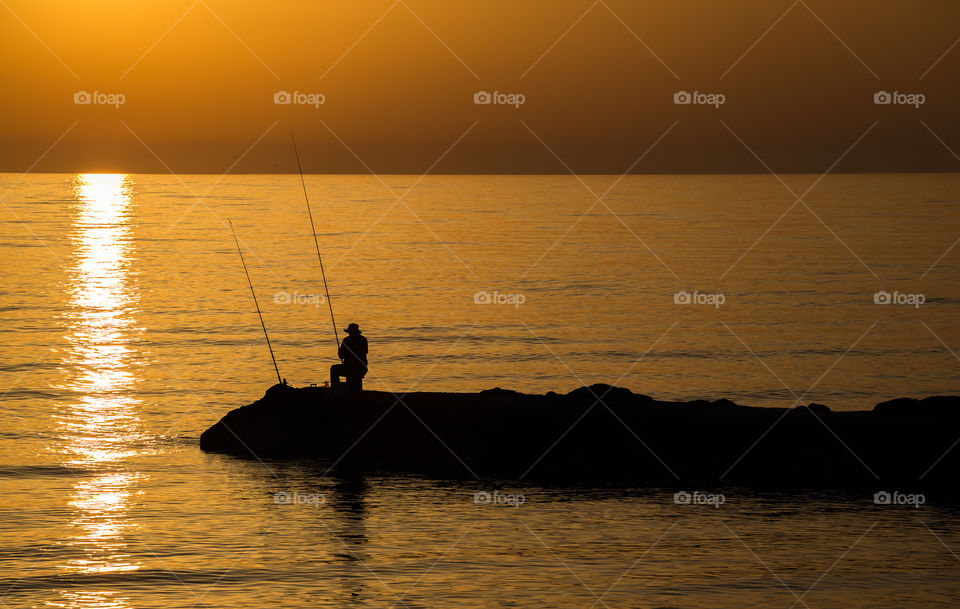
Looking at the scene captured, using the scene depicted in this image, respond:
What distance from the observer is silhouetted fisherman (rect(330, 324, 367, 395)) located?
62.4 ft

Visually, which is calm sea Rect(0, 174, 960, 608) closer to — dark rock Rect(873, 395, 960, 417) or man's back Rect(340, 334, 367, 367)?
man's back Rect(340, 334, 367, 367)

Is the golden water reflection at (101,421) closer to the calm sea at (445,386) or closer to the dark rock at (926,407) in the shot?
the calm sea at (445,386)

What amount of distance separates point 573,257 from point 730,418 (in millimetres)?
44029

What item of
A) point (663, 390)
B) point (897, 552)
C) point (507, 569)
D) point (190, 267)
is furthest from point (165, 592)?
point (190, 267)

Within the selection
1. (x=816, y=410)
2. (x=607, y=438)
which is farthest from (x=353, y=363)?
(x=816, y=410)

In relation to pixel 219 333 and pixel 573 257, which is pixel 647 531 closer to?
pixel 219 333

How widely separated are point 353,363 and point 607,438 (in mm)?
4542

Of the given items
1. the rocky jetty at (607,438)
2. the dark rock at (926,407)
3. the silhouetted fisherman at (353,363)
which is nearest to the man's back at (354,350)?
the silhouetted fisherman at (353,363)

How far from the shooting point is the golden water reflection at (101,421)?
47.1 ft

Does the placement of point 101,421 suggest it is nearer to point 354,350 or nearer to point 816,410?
point 354,350

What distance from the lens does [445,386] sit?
2716cm

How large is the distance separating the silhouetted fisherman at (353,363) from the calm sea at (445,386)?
5.99ft

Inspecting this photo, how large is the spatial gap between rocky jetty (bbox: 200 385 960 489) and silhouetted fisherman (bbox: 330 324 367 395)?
27 cm

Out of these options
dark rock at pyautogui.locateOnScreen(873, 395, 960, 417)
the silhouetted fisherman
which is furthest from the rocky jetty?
the silhouetted fisherman
